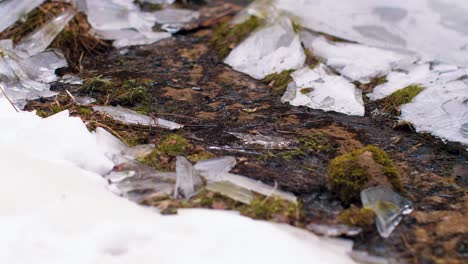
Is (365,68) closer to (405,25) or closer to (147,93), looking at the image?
(405,25)

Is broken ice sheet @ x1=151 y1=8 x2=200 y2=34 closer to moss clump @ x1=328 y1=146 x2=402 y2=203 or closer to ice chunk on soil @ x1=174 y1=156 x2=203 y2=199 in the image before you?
ice chunk on soil @ x1=174 y1=156 x2=203 y2=199

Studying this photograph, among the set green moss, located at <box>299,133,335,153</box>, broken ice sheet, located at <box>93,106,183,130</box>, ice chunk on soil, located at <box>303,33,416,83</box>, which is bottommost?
ice chunk on soil, located at <box>303,33,416,83</box>

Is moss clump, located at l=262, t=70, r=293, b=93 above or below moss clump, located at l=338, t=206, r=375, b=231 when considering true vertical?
below

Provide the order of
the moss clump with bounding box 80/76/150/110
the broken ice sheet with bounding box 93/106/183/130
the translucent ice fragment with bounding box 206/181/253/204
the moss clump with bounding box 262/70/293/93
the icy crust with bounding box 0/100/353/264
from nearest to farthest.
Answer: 1. the icy crust with bounding box 0/100/353/264
2. the translucent ice fragment with bounding box 206/181/253/204
3. the broken ice sheet with bounding box 93/106/183/130
4. the moss clump with bounding box 80/76/150/110
5. the moss clump with bounding box 262/70/293/93

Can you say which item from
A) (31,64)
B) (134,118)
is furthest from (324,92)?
(31,64)

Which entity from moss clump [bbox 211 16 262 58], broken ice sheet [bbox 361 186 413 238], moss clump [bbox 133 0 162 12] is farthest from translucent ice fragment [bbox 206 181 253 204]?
moss clump [bbox 133 0 162 12]

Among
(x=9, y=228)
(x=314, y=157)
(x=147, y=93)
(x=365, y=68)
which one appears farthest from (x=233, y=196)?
(x=365, y=68)

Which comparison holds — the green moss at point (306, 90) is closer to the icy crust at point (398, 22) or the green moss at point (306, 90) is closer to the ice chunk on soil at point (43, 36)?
the icy crust at point (398, 22)
